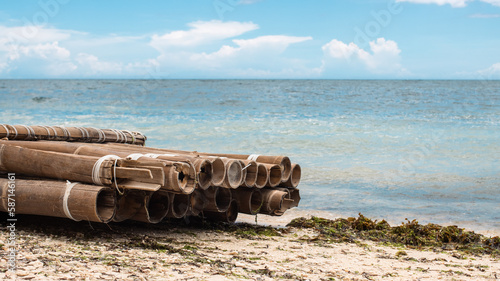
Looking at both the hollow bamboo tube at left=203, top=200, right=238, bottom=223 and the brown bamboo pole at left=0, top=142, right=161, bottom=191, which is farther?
the hollow bamboo tube at left=203, top=200, right=238, bottom=223

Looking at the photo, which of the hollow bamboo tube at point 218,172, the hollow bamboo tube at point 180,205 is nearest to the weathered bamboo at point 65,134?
the hollow bamboo tube at point 180,205

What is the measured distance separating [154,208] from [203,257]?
1.19 meters

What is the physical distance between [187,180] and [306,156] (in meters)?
9.29

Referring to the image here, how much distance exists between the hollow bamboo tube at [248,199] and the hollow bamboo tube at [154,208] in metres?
1.17

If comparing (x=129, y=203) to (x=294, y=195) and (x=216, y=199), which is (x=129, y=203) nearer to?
(x=216, y=199)

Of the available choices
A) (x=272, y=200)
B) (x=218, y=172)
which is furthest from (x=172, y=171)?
(x=272, y=200)

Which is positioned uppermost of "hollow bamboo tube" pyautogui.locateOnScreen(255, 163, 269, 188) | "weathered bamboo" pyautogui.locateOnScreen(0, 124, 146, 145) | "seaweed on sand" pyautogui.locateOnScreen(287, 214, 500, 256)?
"weathered bamboo" pyautogui.locateOnScreen(0, 124, 146, 145)

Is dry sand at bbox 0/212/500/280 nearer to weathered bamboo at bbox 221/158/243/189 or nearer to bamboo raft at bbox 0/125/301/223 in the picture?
bamboo raft at bbox 0/125/301/223

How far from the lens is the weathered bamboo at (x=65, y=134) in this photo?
7.17 meters

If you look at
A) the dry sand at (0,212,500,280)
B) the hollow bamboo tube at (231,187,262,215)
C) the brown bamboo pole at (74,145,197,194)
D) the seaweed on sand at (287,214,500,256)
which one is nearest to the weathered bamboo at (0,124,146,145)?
the dry sand at (0,212,500,280)

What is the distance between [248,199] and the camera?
6711mm

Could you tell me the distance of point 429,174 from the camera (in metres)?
12.0

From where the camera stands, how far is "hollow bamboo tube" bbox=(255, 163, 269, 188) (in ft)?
21.6

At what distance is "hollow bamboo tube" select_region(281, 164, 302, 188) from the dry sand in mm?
776
